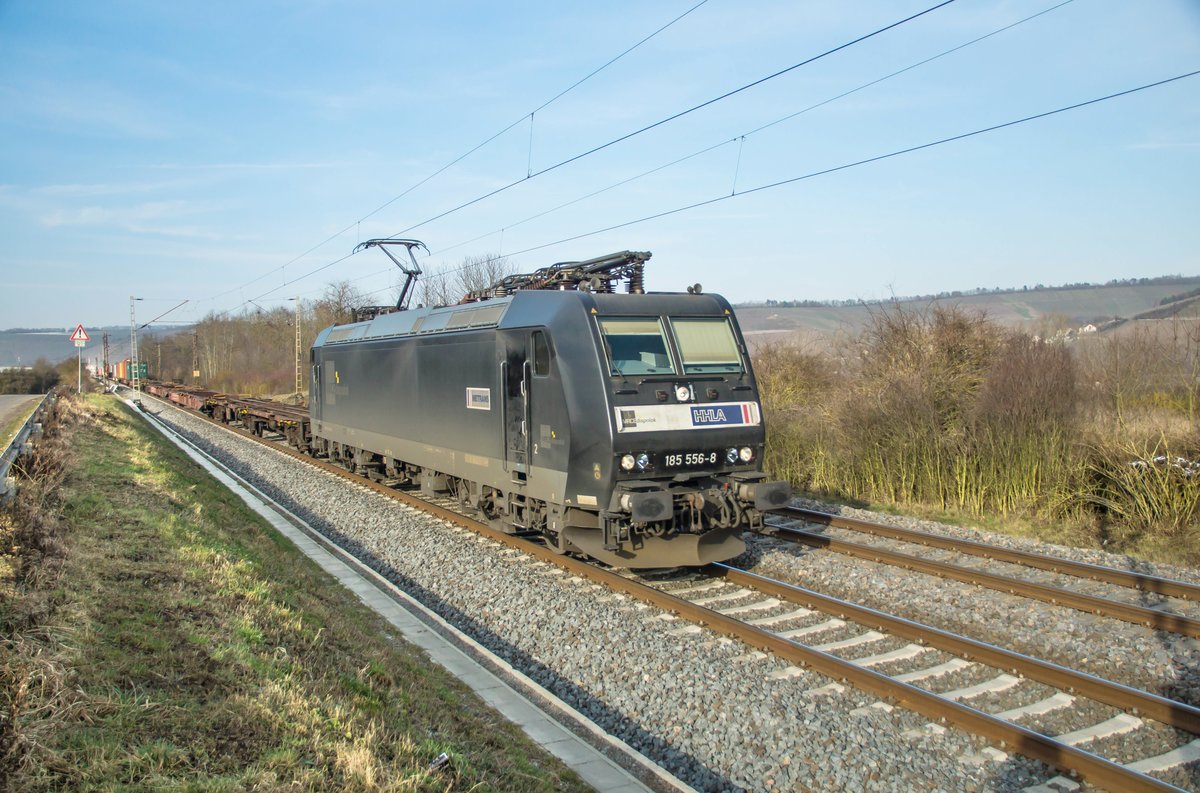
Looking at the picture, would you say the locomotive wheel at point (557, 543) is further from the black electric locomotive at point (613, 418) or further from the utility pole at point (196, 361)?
the utility pole at point (196, 361)

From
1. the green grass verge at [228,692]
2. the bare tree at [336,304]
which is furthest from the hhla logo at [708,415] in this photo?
the bare tree at [336,304]

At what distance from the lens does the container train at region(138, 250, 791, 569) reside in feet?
30.5

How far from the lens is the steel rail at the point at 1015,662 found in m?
5.87

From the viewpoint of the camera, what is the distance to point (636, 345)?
9852 mm

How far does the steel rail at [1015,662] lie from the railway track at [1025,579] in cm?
145

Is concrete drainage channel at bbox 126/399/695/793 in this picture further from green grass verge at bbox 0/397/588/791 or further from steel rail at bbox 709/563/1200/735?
steel rail at bbox 709/563/1200/735

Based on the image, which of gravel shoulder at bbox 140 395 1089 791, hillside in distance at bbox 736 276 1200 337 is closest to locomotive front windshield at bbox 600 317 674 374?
gravel shoulder at bbox 140 395 1089 791

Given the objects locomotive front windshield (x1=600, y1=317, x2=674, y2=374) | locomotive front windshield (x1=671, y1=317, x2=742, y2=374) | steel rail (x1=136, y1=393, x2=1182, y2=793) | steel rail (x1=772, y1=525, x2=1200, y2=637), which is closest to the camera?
steel rail (x1=136, y1=393, x2=1182, y2=793)

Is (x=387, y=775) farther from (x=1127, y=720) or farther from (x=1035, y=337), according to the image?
(x=1035, y=337)

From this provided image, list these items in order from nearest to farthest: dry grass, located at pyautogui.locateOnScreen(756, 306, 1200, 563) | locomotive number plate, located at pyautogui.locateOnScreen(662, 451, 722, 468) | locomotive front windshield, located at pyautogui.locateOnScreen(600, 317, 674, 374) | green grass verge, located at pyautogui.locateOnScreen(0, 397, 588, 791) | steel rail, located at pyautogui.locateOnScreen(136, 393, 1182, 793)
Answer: green grass verge, located at pyautogui.locateOnScreen(0, 397, 588, 791) < steel rail, located at pyautogui.locateOnScreen(136, 393, 1182, 793) < locomotive number plate, located at pyautogui.locateOnScreen(662, 451, 722, 468) < locomotive front windshield, located at pyautogui.locateOnScreen(600, 317, 674, 374) < dry grass, located at pyautogui.locateOnScreen(756, 306, 1200, 563)

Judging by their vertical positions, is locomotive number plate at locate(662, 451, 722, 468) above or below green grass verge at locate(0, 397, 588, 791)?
above

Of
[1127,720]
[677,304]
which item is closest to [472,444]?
[677,304]

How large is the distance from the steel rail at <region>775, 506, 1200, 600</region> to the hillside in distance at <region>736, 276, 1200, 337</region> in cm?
825

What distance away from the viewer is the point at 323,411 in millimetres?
20891
